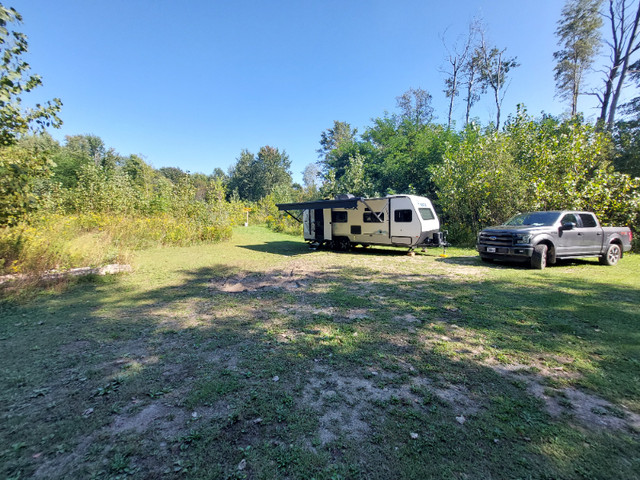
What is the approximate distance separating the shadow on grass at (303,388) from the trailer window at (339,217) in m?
7.56

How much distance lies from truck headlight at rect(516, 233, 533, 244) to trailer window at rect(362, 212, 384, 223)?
15.7 ft

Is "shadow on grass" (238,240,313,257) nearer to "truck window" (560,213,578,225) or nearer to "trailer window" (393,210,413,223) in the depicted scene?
"trailer window" (393,210,413,223)

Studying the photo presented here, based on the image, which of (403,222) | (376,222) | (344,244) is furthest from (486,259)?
(344,244)

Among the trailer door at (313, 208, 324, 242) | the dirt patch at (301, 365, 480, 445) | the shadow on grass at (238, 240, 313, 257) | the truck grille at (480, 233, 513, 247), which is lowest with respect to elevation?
the dirt patch at (301, 365, 480, 445)

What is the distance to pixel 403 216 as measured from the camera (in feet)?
35.7

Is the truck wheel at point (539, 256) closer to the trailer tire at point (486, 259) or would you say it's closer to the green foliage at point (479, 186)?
the trailer tire at point (486, 259)

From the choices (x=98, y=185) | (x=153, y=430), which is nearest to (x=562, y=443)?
(x=153, y=430)

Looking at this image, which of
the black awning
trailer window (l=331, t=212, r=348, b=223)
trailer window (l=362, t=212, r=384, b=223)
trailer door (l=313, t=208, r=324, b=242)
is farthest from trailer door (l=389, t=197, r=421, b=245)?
trailer door (l=313, t=208, r=324, b=242)

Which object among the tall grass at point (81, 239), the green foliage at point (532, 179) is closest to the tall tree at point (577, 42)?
the green foliage at point (532, 179)

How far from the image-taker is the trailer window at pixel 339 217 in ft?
41.0

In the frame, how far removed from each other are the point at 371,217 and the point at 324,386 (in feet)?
31.6

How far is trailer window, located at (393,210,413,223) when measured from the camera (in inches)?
422

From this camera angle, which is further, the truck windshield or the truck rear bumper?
the truck windshield

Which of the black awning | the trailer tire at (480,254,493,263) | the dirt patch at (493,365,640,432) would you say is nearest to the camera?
the dirt patch at (493,365,640,432)
